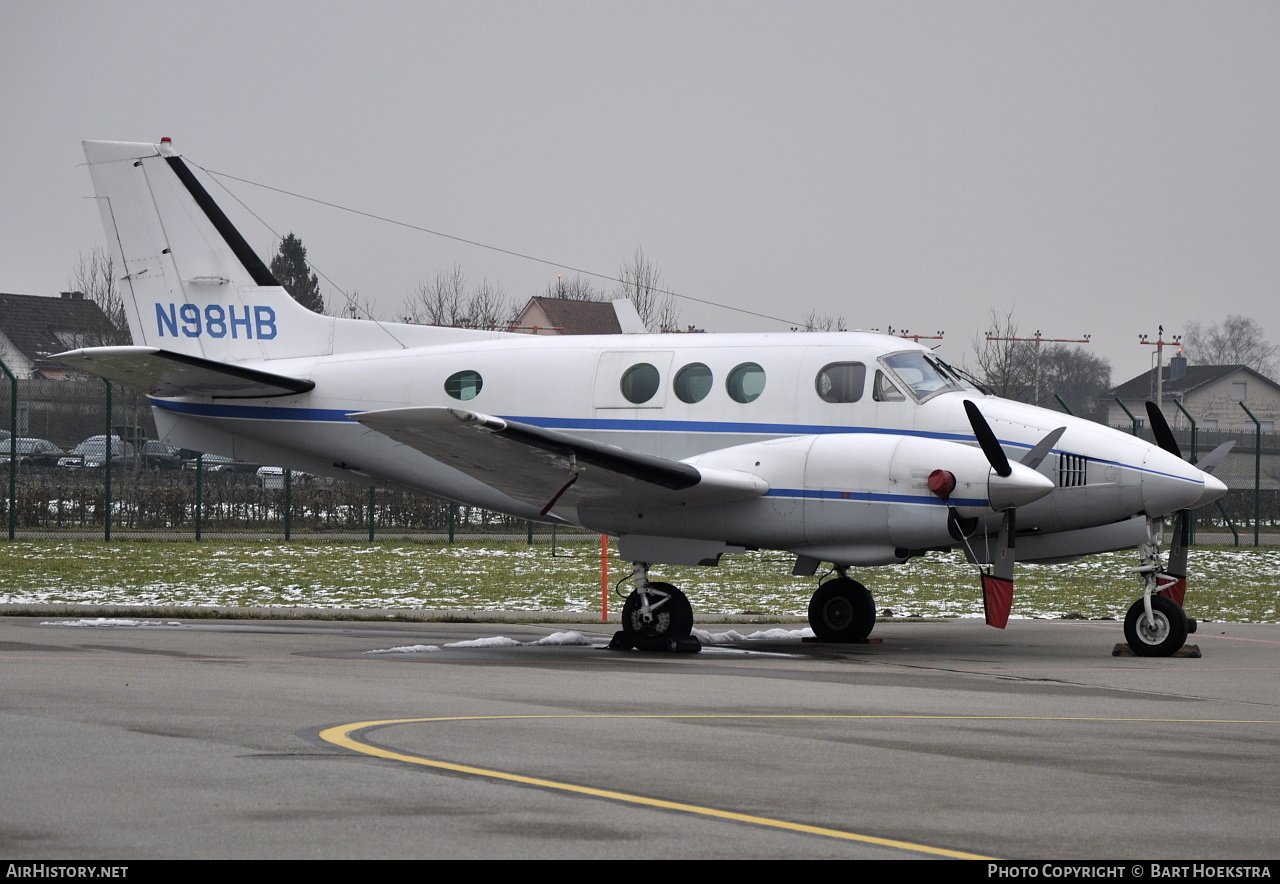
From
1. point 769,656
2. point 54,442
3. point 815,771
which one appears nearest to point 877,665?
point 769,656

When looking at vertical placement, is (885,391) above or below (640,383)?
below

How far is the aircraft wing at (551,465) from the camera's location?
45.5 ft

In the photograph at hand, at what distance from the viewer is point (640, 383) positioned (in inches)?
657

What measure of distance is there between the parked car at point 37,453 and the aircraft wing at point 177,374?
14561mm

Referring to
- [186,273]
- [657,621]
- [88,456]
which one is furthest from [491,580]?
[88,456]

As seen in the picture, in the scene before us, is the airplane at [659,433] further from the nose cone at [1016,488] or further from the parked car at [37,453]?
the parked car at [37,453]

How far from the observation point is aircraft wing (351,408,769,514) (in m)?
13.9

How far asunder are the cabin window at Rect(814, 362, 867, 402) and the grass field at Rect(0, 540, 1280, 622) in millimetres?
6450

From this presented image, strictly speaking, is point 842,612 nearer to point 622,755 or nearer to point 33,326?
point 622,755

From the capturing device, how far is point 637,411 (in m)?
16.6

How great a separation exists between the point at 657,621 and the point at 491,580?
406 inches

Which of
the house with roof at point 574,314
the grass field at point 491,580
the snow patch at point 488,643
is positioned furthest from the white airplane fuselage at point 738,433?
the house with roof at point 574,314

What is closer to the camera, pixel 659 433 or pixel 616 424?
pixel 659 433
